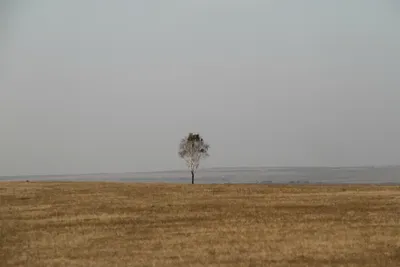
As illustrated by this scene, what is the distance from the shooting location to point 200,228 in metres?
28.3

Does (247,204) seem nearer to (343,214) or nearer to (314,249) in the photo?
(343,214)

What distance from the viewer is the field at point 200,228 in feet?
72.4

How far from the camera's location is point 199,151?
85750 millimetres

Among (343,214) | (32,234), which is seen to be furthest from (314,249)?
(32,234)

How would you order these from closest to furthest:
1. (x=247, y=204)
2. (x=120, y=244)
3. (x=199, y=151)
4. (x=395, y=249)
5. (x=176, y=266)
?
(x=176, y=266), (x=395, y=249), (x=120, y=244), (x=247, y=204), (x=199, y=151)

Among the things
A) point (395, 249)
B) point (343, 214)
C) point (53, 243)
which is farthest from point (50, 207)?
point (395, 249)

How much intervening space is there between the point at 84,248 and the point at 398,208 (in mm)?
21680

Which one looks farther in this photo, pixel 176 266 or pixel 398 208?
pixel 398 208

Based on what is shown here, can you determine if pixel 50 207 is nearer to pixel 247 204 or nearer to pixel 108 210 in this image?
pixel 108 210

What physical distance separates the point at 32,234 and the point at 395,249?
19192 mm

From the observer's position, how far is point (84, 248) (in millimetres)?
24219

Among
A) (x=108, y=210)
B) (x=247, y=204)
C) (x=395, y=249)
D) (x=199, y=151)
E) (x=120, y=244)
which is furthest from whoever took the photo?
(x=199, y=151)

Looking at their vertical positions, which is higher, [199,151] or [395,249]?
[199,151]

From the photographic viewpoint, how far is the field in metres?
22.1
